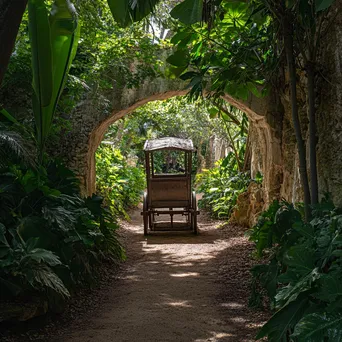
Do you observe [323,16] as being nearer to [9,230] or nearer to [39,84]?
[39,84]

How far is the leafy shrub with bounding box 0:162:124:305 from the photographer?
375 centimetres

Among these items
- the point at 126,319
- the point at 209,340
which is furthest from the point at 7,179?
the point at 209,340

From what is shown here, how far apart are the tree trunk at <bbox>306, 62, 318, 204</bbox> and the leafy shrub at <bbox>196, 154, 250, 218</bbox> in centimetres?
704

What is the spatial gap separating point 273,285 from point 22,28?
4367 millimetres

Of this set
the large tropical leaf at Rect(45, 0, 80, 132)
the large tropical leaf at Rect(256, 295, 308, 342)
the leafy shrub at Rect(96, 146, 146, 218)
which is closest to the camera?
the large tropical leaf at Rect(45, 0, 80, 132)

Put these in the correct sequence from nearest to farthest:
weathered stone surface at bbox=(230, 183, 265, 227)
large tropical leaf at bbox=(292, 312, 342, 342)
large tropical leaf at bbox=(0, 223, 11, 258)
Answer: large tropical leaf at bbox=(292, 312, 342, 342)
large tropical leaf at bbox=(0, 223, 11, 258)
weathered stone surface at bbox=(230, 183, 265, 227)

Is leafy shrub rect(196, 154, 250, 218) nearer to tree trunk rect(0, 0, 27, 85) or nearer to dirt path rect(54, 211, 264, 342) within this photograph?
dirt path rect(54, 211, 264, 342)

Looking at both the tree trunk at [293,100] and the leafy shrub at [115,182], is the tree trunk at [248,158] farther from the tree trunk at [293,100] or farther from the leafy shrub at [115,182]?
the tree trunk at [293,100]

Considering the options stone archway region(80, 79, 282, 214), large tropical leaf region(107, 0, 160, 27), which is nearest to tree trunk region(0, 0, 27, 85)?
large tropical leaf region(107, 0, 160, 27)

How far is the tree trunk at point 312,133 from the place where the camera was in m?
4.17

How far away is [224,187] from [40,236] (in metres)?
8.77

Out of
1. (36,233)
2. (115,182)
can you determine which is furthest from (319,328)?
Result: (115,182)

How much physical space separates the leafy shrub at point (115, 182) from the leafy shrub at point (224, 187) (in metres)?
2.08

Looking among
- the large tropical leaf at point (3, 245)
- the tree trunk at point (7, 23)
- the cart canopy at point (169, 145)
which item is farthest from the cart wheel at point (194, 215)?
the tree trunk at point (7, 23)
